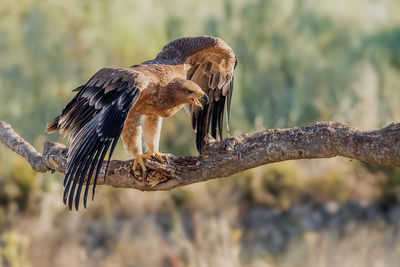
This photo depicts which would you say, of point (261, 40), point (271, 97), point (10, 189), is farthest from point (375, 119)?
point (10, 189)

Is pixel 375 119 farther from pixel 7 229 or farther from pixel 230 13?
pixel 7 229

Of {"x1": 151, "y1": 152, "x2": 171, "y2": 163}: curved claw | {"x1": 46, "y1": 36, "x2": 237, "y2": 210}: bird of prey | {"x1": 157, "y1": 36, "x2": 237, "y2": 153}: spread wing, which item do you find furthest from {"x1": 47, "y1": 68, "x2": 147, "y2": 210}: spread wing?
{"x1": 157, "y1": 36, "x2": 237, "y2": 153}: spread wing

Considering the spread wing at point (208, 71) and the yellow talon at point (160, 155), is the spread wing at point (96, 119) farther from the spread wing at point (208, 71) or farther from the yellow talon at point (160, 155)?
the spread wing at point (208, 71)

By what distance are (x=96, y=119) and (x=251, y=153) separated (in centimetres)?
128

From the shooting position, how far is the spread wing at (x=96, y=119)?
4.59 meters

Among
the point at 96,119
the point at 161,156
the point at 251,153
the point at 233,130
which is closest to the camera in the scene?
the point at 251,153

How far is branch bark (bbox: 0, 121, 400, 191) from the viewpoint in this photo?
12.7 feet

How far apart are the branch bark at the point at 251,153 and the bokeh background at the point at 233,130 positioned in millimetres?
2057

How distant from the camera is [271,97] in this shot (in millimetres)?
12555

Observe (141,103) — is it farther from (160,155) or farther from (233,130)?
(233,130)

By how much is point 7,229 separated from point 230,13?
21.1 ft

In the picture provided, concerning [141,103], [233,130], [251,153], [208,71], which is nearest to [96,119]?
[141,103]

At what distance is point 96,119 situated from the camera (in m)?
4.91

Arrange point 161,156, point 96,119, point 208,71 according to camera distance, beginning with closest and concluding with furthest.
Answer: point 96,119 < point 161,156 < point 208,71
